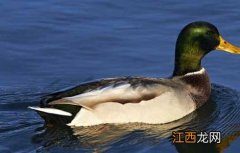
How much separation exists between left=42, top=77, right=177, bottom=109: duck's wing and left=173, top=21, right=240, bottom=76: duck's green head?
2.36ft

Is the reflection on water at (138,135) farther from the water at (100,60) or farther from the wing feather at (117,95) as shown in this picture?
the wing feather at (117,95)

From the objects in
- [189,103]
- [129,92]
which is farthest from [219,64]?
[129,92]

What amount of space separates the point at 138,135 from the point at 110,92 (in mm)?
562

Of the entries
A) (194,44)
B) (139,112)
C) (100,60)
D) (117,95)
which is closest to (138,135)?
(139,112)

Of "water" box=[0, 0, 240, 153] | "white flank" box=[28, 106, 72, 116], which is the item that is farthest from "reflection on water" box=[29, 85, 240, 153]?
"white flank" box=[28, 106, 72, 116]

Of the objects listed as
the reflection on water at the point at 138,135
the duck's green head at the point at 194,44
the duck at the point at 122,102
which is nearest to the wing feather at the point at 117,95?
the duck at the point at 122,102

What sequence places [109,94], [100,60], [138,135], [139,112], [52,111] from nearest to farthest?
[52,111]
[138,135]
[109,94]
[139,112]
[100,60]

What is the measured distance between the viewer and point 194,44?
9.60 meters

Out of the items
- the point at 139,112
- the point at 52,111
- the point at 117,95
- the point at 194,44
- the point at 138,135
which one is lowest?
the point at 138,135

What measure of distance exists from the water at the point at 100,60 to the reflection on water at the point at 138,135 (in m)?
0.01

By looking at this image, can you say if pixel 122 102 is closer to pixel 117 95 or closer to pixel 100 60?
pixel 117 95

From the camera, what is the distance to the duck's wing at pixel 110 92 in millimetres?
8516

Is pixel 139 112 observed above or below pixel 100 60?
below

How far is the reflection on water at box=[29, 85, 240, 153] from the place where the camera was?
8.24 meters
